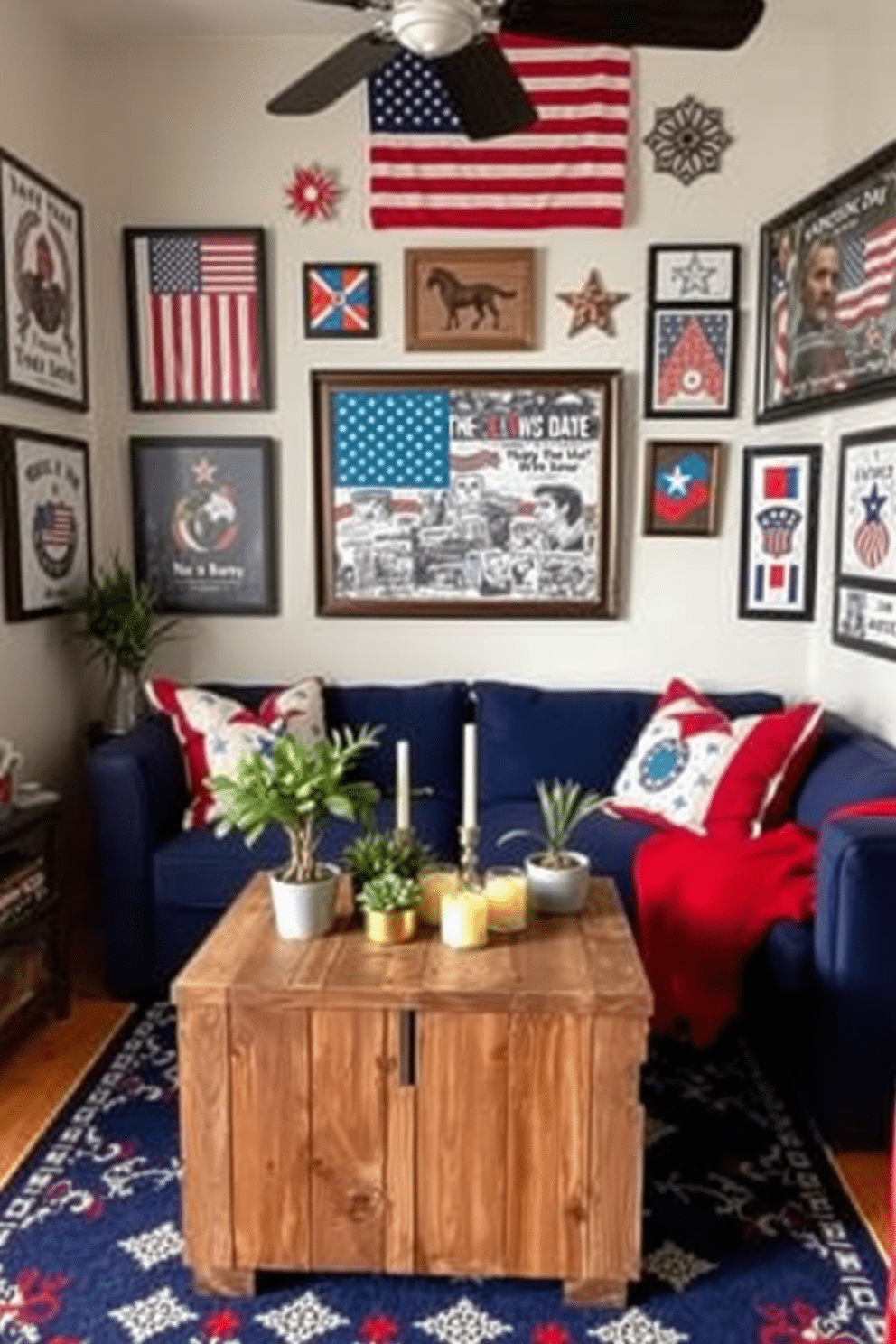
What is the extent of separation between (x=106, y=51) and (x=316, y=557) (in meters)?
1.80

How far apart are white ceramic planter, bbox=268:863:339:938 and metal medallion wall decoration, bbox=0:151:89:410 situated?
1872mm

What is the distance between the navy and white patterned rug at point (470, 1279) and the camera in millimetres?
1782

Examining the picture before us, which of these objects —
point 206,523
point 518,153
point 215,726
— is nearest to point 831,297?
point 518,153

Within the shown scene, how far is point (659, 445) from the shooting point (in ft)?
11.7

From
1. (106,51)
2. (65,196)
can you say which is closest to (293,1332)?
(65,196)

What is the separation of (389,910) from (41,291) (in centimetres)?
233

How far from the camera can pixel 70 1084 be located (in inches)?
101

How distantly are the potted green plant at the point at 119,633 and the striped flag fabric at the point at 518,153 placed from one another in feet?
4.94

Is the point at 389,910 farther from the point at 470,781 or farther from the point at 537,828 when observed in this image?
the point at 537,828

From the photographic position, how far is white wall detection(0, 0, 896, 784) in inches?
136

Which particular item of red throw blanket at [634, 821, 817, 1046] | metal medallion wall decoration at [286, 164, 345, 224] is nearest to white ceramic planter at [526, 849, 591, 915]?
red throw blanket at [634, 821, 817, 1046]

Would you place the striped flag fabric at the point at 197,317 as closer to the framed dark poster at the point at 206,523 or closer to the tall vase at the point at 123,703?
the framed dark poster at the point at 206,523

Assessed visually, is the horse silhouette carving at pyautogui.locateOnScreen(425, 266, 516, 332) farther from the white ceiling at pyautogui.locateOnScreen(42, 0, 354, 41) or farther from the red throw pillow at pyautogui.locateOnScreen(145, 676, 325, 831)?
the red throw pillow at pyautogui.locateOnScreen(145, 676, 325, 831)

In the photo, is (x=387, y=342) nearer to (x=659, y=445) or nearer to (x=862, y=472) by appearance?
(x=659, y=445)
